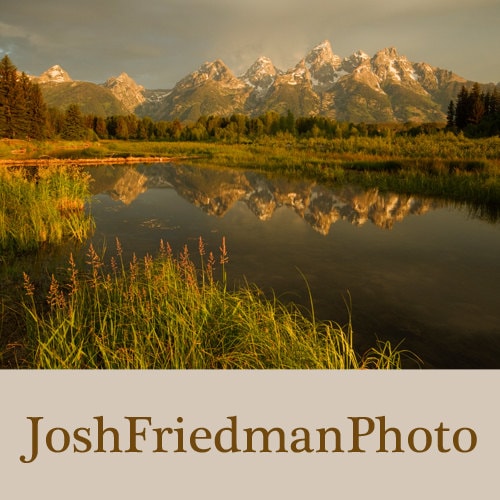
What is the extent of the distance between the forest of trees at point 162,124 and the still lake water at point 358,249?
5849cm

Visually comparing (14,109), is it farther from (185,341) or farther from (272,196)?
(185,341)

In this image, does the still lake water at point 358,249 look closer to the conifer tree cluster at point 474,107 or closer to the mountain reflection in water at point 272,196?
the mountain reflection in water at point 272,196

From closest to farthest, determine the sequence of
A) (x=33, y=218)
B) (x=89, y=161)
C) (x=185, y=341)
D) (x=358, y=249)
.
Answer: (x=185, y=341), (x=33, y=218), (x=358, y=249), (x=89, y=161)

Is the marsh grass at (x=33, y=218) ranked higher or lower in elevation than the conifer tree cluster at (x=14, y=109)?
lower

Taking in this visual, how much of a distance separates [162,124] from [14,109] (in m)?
70.4

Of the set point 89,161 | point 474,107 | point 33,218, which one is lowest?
point 33,218

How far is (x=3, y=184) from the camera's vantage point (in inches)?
691

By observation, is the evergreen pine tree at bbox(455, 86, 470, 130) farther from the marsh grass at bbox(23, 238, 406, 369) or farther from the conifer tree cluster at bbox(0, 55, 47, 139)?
the marsh grass at bbox(23, 238, 406, 369)

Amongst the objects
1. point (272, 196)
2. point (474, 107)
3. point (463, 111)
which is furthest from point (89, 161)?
point (463, 111)

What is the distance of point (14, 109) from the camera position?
7369cm

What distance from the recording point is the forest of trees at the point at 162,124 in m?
74.1

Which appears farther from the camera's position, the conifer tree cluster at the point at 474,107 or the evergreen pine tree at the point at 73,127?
the evergreen pine tree at the point at 73,127

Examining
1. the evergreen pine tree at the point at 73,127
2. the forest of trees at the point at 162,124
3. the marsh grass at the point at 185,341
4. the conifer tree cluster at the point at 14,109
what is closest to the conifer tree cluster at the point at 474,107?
the forest of trees at the point at 162,124

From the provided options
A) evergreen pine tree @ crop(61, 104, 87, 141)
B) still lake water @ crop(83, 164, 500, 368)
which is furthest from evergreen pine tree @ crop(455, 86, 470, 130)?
evergreen pine tree @ crop(61, 104, 87, 141)
